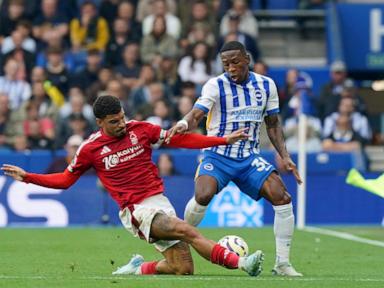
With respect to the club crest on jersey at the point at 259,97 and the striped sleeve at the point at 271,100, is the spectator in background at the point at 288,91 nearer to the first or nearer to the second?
the striped sleeve at the point at 271,100

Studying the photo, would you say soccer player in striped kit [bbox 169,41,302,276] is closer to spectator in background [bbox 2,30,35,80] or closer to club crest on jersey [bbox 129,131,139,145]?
club crest on jersey [bbox 129,131,139,145]

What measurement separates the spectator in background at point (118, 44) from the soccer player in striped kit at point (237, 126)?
1194 cm

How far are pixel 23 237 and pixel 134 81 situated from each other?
22.5ft

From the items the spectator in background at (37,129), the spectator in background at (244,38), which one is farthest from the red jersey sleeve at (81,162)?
the spectator in background at (244,38)

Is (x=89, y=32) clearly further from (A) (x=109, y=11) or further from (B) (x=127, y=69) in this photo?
(B) (x=127, y=69)

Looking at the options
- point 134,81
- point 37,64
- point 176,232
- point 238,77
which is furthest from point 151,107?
point 176,232

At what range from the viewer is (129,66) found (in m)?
24.1

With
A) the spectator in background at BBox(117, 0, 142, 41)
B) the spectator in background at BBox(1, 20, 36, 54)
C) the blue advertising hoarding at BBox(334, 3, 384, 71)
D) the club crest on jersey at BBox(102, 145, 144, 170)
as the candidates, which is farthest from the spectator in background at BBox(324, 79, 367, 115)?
the club crest on jersey at BBox(102, 145, 144, 170)

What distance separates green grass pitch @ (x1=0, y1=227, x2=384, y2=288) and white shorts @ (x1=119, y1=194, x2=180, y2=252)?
1.33ft

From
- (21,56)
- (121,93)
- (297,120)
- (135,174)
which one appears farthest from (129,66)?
(135,174)

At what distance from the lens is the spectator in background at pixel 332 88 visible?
23225mm

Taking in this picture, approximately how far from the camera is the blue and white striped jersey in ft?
41.1

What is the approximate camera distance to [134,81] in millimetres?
23594

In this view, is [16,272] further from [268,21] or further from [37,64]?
[268,21]
